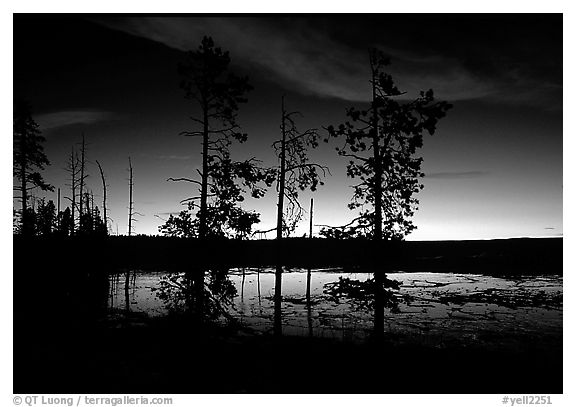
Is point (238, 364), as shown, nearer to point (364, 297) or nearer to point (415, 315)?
point (415, 315)

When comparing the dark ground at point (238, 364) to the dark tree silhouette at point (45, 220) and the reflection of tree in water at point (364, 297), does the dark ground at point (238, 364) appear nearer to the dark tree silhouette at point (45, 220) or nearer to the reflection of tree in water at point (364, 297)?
the reflection of tree in water at point (364, 297)

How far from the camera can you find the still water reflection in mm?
10758

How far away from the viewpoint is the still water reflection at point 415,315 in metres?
10.8

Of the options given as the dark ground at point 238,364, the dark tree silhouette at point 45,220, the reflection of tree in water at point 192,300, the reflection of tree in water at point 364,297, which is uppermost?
the dark tree silhouette at point 45,220

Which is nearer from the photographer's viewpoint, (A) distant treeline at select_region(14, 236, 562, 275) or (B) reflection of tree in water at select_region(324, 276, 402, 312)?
(A) distant treeline at select_region(14, 236, 562, 275)

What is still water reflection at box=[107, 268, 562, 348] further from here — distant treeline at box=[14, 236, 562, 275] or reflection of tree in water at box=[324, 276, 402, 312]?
distant treeline at box=[14, 236, 562, 275]

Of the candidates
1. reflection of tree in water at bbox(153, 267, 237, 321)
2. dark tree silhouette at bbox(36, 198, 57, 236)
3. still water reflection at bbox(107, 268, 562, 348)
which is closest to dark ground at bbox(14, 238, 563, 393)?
still water reflection at bbox(107, 268, 562, 348)

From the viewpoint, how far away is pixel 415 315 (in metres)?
14.1

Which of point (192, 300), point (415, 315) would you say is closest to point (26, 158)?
point (192, 300)

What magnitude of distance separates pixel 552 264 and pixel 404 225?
129 ft

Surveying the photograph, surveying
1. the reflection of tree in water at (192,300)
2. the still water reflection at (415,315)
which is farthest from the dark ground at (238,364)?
the reflection of tree in water at (192,300)

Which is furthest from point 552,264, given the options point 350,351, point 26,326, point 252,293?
point 26,326
